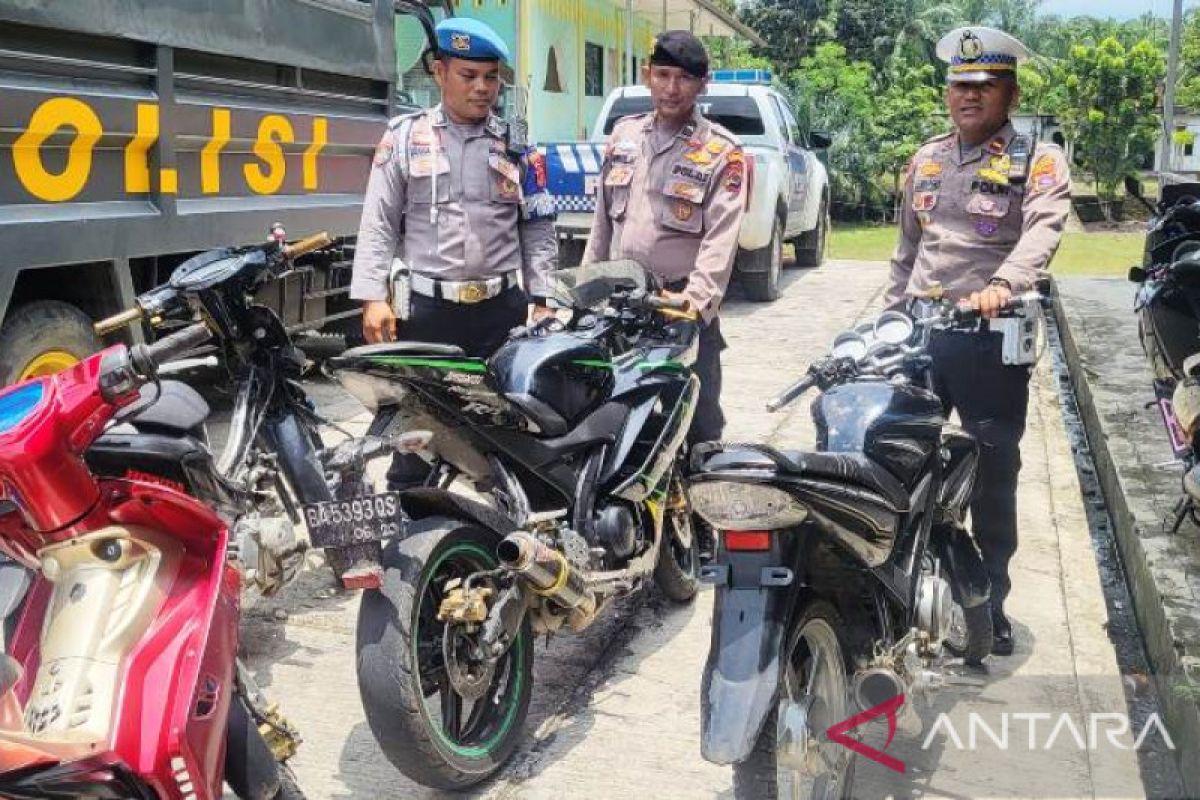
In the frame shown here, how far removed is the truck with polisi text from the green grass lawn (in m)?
8.39

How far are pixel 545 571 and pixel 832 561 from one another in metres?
0.72

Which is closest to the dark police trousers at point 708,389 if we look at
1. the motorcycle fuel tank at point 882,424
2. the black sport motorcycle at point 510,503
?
the black sport motorcycle at point 510,503

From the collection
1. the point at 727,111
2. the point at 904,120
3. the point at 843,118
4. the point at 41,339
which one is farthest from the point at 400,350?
the point at 904,120

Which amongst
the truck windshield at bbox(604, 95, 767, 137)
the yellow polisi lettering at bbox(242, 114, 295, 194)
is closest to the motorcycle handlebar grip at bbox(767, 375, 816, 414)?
the yellow polisi lettering at bbox(242, 114, 295, 194)

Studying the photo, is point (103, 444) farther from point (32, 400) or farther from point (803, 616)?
point (803, 616)

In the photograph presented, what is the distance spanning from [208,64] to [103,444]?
9.82 feet

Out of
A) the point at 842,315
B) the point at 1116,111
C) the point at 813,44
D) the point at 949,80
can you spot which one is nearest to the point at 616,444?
the point at 949,80

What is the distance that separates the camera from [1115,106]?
22.1 meters

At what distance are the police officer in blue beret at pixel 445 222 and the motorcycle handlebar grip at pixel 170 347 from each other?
1368mm

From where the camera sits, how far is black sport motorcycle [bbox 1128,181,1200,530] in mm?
3977

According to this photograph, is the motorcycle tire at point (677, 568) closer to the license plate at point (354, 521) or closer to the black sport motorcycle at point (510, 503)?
the black sport motorcycle at point (510, 503)

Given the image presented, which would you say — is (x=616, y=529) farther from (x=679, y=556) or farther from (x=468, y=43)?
(x=468, y=43)

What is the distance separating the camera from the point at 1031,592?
167 inches

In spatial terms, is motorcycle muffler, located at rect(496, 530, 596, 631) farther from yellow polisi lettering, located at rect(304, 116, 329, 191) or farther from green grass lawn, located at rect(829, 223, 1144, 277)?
green grass lawn, located at rect(829, 223, 1144, 277)
